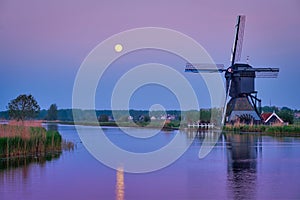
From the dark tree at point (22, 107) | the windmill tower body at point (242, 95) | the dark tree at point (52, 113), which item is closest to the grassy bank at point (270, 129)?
the windmill tower body at point (242, 95)

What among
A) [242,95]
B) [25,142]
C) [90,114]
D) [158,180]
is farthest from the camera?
[90,114]

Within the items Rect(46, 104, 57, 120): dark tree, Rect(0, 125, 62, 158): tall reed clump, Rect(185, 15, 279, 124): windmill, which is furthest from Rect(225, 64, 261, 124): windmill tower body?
Rect(46, 104, 57, 120): dark tree

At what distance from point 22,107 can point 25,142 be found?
59.0 feet

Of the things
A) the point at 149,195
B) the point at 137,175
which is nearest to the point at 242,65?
the point at 137,175

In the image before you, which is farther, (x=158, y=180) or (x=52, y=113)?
(x=52, y=113)

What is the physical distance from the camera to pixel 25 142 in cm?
1939

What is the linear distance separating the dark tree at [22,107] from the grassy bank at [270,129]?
1797 cm

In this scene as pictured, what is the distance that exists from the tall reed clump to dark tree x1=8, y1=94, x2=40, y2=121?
564 inches

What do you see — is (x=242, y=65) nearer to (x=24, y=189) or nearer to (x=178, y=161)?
(x=178, y=161)

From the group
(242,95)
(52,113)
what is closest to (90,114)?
(52,113)

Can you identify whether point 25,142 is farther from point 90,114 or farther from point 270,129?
point 90,114

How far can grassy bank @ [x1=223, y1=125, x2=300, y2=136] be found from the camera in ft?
130

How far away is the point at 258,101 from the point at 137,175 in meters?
32.1

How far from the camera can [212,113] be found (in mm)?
65250
